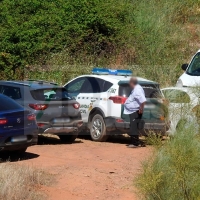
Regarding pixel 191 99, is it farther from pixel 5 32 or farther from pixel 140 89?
pixel 5 32

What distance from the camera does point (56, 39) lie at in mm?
24734

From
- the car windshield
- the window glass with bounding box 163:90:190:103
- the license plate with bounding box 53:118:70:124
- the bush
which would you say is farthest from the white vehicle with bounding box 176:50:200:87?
the bush

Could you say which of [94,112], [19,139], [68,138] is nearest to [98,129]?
[94,112]

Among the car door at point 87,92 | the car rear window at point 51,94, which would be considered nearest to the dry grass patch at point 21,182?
the car rear window at point 51,94

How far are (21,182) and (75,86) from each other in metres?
7.10

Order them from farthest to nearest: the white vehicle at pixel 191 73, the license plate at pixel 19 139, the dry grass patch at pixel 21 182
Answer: the white vehicle at pixel 191 73
the license plate at pixel 19 139
the dry grass patch at pixel 21 182

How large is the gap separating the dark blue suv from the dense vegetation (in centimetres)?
993

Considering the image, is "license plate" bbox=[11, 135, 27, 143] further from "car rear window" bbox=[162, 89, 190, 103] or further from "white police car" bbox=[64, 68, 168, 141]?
"car rear window" bbox=[162, 89, 190, 103]

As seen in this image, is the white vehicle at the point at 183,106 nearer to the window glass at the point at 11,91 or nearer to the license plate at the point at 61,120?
the license plate at the point at 61,120

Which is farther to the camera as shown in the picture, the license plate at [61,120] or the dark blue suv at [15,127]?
the license plate at [61,120]

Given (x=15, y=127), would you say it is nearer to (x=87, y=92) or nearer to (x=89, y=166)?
(x=89, y=166)

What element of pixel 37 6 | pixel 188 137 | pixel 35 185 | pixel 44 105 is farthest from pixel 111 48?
pixel 188 137

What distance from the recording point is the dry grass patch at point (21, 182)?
30.9 ft

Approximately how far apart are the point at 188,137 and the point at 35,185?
4.28 meters
